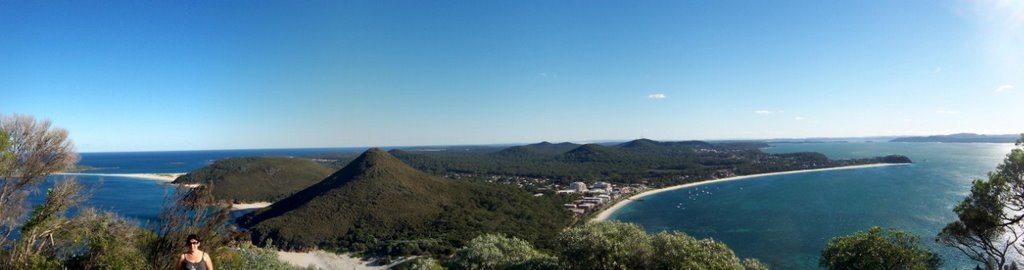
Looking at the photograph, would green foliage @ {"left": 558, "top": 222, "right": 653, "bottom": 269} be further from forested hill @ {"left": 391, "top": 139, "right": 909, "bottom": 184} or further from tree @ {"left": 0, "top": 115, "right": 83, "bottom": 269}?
forested hill @ {"left": 391, "top": 139, "right": 909, "bottom": 184}

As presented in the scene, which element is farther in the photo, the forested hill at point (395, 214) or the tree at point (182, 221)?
the forested hill at point (395, 214)

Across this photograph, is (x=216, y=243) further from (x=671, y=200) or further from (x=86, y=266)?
(x=671, y=200)

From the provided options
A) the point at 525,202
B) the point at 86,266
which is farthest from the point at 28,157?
the point at 525,202

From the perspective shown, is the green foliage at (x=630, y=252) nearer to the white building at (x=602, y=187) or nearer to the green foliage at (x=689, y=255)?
the green foliage at (x=689, y=255)

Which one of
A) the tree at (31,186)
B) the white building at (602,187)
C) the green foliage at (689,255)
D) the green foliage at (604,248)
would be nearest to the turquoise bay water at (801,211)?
the white building at (602,187)

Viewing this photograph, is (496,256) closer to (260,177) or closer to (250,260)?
(250,260)
